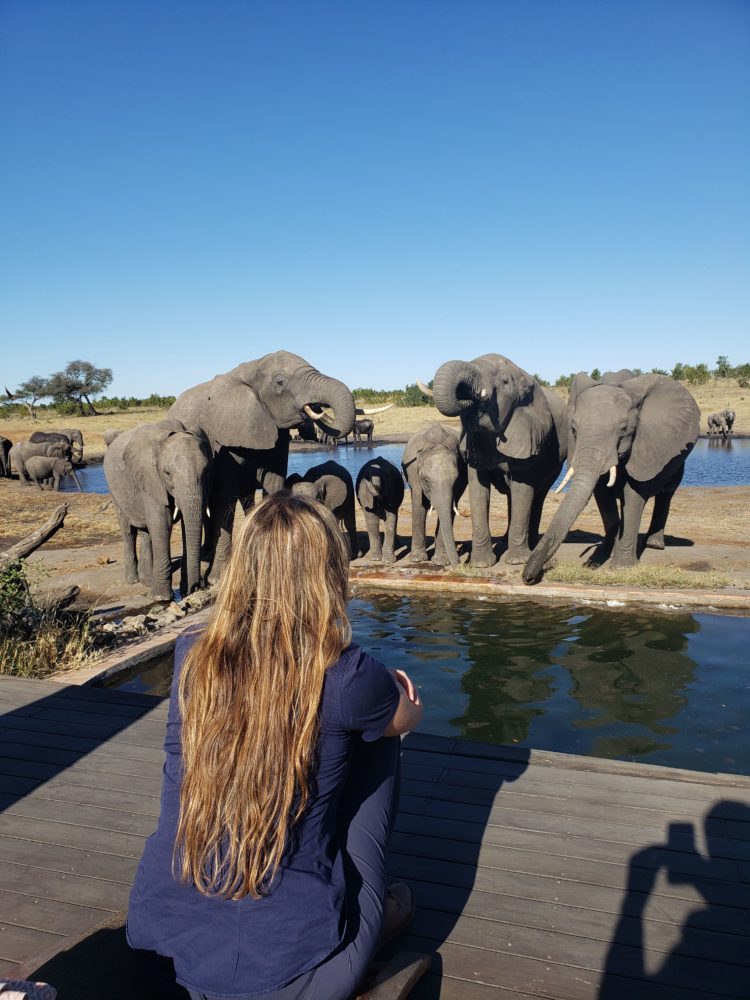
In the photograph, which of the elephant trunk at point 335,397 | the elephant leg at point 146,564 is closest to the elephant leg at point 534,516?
the elephant trunk at point 335,397

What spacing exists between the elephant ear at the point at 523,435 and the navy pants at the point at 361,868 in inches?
298

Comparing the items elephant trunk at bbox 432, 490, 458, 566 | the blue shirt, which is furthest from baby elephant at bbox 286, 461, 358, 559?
the blue shirt

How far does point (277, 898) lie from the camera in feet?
6.42

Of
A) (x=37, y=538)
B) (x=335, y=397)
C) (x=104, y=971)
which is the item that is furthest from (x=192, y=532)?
(x=104, y=971)

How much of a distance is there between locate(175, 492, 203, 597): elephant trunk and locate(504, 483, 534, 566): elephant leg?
3.97 metres

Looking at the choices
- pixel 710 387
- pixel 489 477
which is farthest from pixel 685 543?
pixel 710 387

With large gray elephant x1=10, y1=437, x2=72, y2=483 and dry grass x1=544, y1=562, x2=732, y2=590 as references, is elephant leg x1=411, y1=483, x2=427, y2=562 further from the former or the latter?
large gray elephant x1=10, y1=437, x2=72, y2=483

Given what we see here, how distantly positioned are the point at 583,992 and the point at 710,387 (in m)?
57.9

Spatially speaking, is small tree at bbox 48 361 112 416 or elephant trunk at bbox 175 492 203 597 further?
small tree at bbox 48 361 112 416

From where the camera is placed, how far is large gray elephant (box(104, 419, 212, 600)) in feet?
29.8

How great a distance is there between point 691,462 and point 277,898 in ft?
98.4

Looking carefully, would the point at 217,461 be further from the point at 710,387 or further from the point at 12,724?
the point at 710,387

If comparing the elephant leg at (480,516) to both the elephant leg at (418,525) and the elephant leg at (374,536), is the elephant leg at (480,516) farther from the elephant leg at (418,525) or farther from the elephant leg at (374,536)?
the elephant leg at (374,536)

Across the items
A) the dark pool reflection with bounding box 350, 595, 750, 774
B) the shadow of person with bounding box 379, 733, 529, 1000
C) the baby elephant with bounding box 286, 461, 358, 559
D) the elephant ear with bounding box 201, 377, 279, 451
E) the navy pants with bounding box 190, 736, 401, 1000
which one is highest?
the elephant ear with bounding box 201, 377, 279, 451
